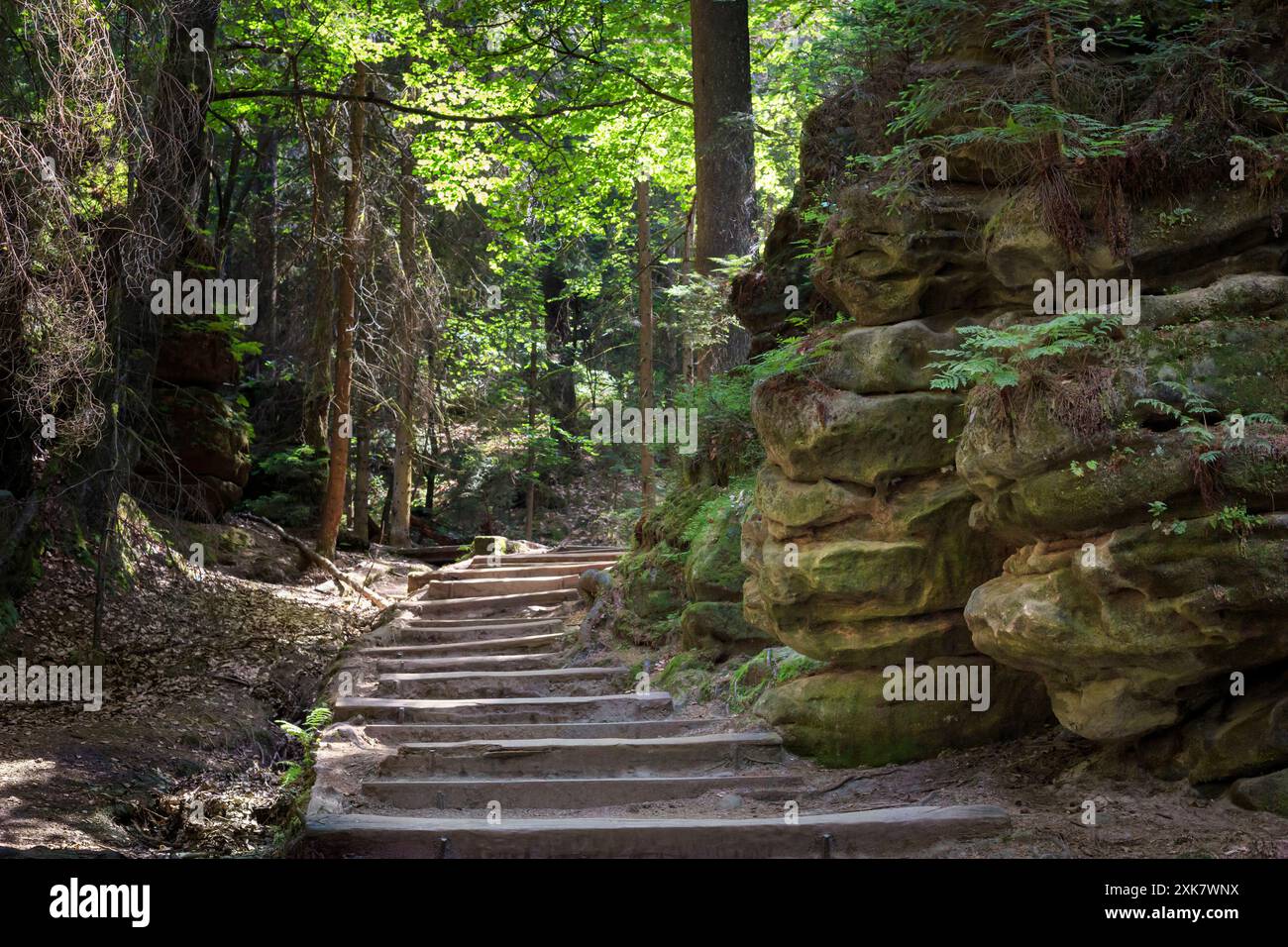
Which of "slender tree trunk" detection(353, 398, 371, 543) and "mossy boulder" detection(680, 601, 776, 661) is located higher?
"slender tree trunk" detection(353, 398, 371, 543)

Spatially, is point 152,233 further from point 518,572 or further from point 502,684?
point 518,572

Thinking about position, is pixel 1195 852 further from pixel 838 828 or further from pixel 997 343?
pixel 997 343

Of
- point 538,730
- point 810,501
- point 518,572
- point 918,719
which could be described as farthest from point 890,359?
point 518,572

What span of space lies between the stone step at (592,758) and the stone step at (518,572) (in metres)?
7.68

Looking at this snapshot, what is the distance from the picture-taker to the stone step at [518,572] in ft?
54.3

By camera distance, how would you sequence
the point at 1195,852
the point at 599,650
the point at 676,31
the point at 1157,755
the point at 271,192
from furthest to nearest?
the point at 271,192
the point at 676,31
the point at 599,650
the point at 1157,755
the point at 1195,852

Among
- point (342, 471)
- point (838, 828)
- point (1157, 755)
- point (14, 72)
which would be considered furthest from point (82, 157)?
point (342, 471)

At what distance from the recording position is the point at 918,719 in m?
7.82

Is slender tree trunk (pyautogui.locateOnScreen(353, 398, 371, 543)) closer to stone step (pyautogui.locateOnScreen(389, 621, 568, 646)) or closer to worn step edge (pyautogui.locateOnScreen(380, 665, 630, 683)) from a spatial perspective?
stone step (pyautogui.locateOnScreen(389, 621, 568, 646))

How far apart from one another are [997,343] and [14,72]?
28.2ft

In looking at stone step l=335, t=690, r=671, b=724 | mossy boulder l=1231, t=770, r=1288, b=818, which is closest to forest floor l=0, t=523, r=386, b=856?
stone step l=335, t=690, r=671, b=724

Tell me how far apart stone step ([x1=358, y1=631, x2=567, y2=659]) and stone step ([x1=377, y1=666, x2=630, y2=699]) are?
1266 millimetres

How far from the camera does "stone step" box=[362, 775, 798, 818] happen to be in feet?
26.0

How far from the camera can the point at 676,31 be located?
17.5 metres
